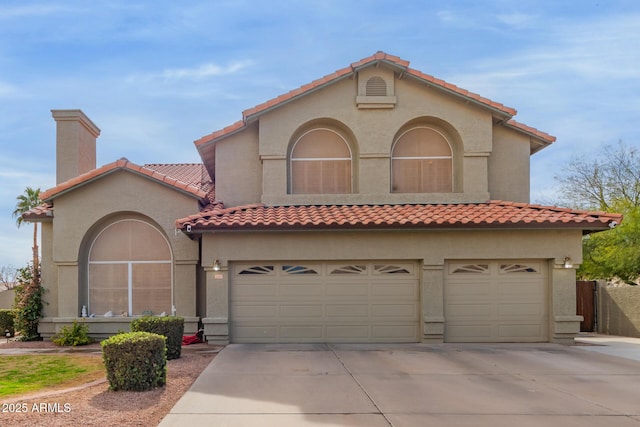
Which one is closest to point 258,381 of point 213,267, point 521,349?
point 213,267

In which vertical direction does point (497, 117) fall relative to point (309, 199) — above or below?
above

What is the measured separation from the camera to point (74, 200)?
52.1ft

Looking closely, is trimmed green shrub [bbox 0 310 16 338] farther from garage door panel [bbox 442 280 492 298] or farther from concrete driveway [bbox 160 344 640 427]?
garage door panel [bbox 442 280 492 298]

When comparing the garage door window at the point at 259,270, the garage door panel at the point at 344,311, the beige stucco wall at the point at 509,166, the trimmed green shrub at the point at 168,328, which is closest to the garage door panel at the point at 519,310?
the beige stucco wall at the point at 509,166

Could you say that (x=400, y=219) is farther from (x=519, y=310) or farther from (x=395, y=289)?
(x=519, y=310)

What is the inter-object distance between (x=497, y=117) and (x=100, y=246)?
12602 mm

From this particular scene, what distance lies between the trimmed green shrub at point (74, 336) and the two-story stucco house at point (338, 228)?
0.41 metres

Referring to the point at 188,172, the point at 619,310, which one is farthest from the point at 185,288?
the point at 619,310

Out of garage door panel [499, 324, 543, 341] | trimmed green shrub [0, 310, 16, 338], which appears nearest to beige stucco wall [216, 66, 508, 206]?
garage door panel [499, 324, 543, 341]

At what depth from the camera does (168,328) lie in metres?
11.8

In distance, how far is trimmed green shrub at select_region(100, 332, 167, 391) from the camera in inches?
345

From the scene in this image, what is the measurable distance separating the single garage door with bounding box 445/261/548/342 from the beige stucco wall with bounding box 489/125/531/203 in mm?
2813

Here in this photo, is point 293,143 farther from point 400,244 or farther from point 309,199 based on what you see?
point 400,244

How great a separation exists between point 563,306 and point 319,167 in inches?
312
